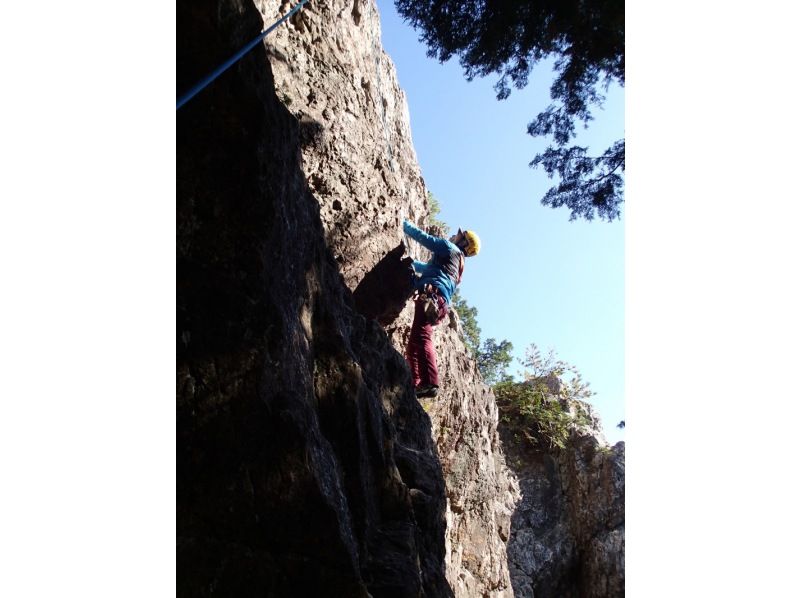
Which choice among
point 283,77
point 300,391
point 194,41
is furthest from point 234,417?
point 283,77

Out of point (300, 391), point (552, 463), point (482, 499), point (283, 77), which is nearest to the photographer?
point (300, 391)

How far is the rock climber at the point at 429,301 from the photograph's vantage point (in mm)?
7066

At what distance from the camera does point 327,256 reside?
4320 millimetres

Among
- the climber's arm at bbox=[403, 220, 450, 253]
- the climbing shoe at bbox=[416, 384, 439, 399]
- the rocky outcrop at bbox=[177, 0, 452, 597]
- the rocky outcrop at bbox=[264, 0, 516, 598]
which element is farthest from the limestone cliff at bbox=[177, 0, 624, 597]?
the climber's arm at bbox=[403, 220, 450, 253]

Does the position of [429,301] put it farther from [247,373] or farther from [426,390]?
[247,373]

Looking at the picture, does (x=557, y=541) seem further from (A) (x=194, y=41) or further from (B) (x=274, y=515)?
(A) (x=194, y=41)

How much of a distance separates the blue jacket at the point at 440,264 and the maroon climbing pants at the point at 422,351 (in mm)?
374

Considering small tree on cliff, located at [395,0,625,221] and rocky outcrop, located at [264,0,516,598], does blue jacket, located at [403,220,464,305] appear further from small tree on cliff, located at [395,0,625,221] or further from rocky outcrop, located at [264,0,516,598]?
small tree on cliff, located at [395,0,625,221]

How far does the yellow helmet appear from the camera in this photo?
27.1ft

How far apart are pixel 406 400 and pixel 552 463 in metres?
9.86

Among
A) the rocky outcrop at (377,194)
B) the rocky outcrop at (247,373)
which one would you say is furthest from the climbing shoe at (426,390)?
the rocky outcrop at (247,373)

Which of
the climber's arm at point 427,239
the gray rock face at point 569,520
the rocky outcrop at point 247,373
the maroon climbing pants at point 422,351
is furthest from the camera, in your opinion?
the gray rock face at point 569,520

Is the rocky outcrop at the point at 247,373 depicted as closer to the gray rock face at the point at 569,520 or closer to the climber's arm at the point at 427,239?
the climber's arm at the point at 427,239

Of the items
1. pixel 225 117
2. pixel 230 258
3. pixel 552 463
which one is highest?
pixel 552 463
